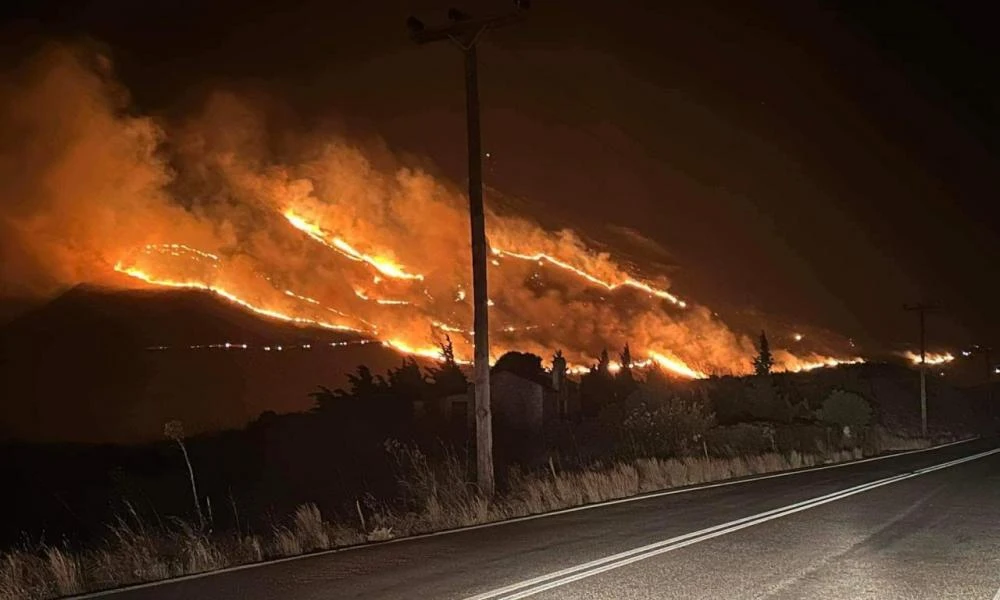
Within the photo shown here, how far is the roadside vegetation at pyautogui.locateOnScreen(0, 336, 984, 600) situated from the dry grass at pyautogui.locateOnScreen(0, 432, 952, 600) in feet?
0.10

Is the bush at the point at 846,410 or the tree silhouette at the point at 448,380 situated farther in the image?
the bush at the point at 846,410

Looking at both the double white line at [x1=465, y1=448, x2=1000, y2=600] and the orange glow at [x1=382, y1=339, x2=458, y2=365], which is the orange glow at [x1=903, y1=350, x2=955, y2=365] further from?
the double white line at [x1=465, y1=448, x2=1000, y2=600]

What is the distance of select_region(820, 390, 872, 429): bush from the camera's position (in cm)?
4584

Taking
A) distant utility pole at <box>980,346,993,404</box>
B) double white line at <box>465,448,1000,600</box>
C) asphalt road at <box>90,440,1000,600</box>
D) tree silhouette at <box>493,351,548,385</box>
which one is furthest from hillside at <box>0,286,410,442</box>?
distant utility pole at <box>980,346,993,404</box>

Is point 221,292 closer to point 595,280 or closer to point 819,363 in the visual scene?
point 595,280

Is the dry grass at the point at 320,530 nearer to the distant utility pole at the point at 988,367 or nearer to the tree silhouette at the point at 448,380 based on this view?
the tree silhouette at the point at 448,380

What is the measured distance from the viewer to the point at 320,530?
11.4 m

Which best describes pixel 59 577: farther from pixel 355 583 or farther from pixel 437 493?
pixel 437 493

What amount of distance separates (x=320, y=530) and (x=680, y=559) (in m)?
5.18

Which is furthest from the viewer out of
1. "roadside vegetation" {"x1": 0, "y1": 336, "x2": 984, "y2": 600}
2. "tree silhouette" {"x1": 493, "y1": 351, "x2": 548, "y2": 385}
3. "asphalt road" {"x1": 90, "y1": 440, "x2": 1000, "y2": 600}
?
"tree silhouette" {"x1": 493, "y1": 351, "x2": 548, "y2": 385}

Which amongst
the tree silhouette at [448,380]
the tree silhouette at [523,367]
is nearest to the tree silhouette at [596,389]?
the tree silhouette at [523,367]

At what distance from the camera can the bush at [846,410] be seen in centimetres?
4584

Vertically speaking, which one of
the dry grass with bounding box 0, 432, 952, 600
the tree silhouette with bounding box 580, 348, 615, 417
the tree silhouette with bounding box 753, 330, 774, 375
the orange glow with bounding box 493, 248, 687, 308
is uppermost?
the orange glow with bounding box 493, 248, 687, 308

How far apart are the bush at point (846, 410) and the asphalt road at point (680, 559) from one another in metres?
34.1
